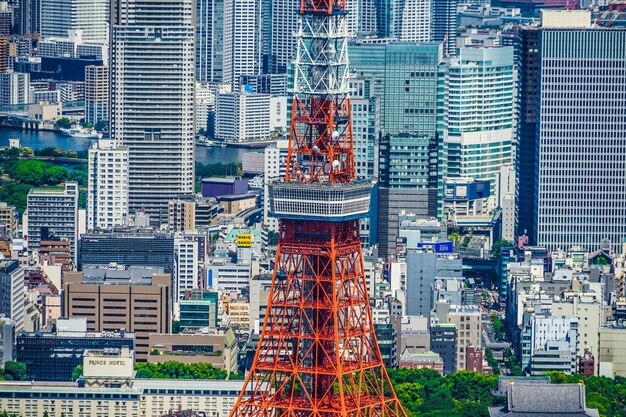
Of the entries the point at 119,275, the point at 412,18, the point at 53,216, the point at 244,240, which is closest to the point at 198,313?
the point at 119,275

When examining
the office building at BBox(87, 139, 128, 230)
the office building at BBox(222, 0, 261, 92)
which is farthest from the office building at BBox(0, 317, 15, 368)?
the office building at BBox(222, 0, 261, 92)

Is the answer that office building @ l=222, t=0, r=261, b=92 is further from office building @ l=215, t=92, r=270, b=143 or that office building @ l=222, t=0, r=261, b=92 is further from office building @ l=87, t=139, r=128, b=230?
office building @ l=87, t=139, r=128, b=230

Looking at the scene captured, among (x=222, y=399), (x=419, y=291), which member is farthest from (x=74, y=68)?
(x=222, y=399)

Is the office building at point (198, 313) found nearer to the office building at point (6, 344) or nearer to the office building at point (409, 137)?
the office building at point (6, 344)

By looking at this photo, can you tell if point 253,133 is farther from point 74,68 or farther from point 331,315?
point 331,315

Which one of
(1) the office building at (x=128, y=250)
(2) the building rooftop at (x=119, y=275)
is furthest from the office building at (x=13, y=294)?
(1) the office building at (x=128, y=250)

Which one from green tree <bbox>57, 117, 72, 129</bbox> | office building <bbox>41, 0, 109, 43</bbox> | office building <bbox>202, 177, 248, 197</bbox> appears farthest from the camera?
office building <bbox>41, 0, 109, 43</bbox>
